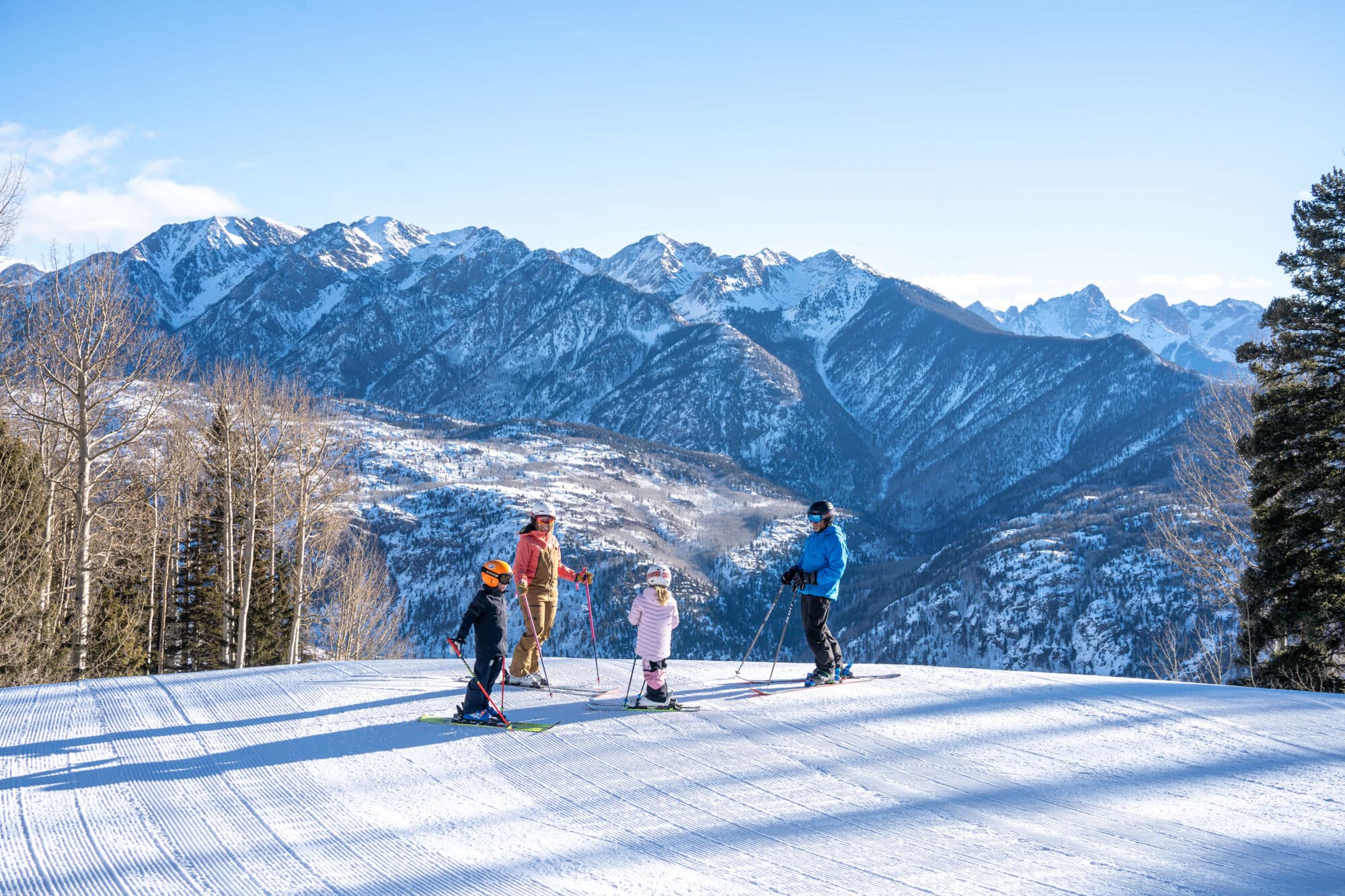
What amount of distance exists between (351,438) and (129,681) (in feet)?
78.7

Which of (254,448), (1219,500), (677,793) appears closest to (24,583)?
(254,448)

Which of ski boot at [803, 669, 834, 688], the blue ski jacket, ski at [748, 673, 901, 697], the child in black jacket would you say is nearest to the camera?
the child in black jacket

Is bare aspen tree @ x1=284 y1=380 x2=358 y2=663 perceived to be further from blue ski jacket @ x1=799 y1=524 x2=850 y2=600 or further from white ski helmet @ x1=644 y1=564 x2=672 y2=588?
blue ski jacket @ x1=799 y1=524 x2=850 y2=600

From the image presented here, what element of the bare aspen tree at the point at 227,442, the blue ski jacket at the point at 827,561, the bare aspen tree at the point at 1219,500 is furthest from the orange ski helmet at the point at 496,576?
the bare aspen tree at the point at 227,442

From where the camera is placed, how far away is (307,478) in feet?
99.7

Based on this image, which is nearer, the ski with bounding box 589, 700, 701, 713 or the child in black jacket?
the child in black jacket

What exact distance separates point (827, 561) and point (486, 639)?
4.37 m

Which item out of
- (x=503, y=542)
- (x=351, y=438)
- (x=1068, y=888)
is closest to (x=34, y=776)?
(x=1068, y=888)

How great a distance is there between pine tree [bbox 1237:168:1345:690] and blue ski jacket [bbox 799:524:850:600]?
31.7 ft

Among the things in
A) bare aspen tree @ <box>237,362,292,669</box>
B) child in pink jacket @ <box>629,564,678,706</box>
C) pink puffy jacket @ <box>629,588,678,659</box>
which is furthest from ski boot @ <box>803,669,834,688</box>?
bare aspen tree @ <box>237,362,292,669</box>

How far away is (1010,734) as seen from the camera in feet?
29.0

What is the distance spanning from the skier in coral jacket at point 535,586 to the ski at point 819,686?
8.50 feet

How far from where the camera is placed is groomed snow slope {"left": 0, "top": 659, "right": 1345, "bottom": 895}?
5.57m

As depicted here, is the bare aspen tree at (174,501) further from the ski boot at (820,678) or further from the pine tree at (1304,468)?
the pine tree at (1304,468)
